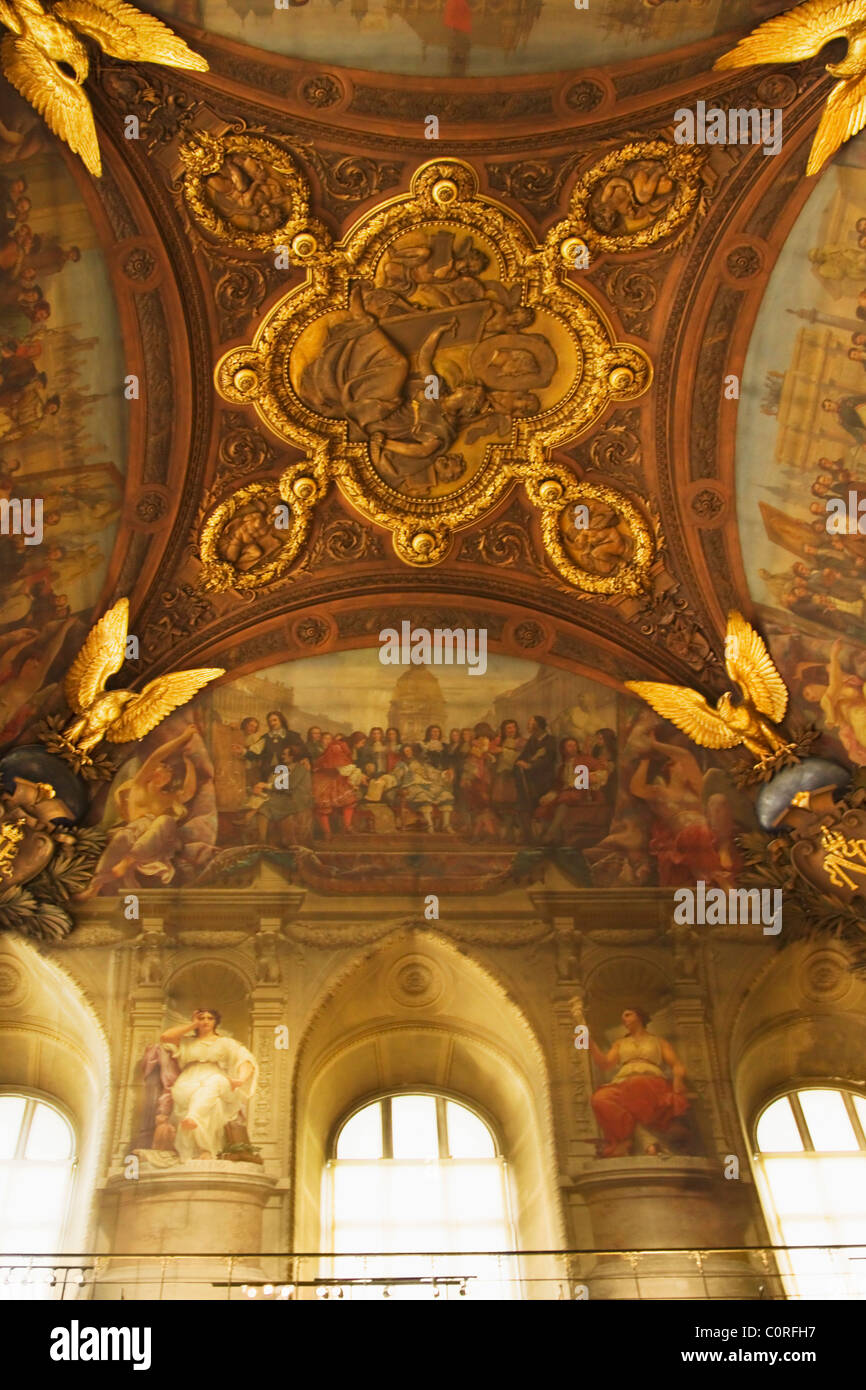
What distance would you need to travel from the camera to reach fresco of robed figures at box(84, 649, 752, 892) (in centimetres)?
1359

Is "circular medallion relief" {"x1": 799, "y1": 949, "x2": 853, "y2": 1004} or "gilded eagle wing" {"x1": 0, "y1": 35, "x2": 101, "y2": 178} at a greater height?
"gilded eagle wing" {"x1": 0, "y1": 35, "x2": 101, "y2": 178}

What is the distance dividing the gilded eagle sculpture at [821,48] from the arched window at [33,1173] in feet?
37.9

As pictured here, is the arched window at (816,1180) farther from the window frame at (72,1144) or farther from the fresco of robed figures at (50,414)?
the fresco of robed figures at (50,414)

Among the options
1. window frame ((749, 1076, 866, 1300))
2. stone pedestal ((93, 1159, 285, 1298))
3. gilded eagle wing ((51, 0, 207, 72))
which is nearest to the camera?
stone pedestal ((93, 1159, 285, 1298))

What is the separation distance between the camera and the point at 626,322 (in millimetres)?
13977

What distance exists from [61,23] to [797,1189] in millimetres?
12306

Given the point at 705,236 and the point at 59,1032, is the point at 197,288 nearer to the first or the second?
the point at 705,236

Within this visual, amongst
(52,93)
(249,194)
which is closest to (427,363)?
(249,194)

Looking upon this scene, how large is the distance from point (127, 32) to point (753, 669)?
852 cm

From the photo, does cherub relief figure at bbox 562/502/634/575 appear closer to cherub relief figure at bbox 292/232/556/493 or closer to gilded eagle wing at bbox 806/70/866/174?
cherub relief figure at bbox 292/232/556/493

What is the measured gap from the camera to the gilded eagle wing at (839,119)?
39.9ft

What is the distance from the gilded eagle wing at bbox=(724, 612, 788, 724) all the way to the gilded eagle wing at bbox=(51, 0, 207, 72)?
7573 millimetres

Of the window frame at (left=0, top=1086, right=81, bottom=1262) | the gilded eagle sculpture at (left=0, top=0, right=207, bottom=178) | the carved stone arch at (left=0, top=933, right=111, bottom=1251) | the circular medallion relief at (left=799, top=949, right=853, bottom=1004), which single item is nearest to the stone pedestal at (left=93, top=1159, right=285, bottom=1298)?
the window frame at (left=0, top=1086, right=81, bottom=1262)

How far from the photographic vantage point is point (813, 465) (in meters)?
13.6
